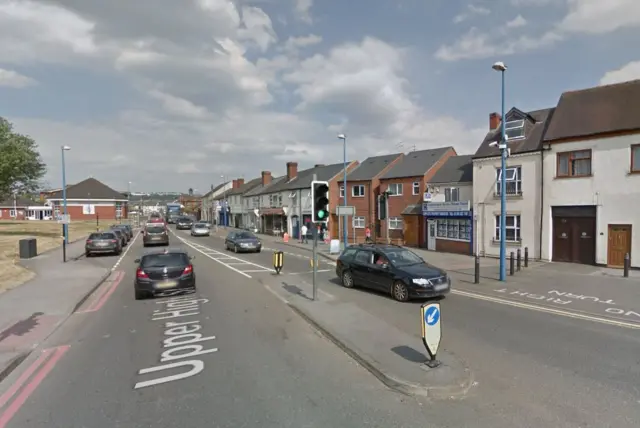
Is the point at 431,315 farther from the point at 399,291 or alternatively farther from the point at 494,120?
the point at 494,120

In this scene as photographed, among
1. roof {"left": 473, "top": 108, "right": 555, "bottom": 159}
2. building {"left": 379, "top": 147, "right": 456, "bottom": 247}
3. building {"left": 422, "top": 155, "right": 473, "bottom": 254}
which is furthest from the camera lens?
building {"left": 379, "top": 147, "right": 456, "bottom": 247}

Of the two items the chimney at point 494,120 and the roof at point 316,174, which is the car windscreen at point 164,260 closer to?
the chimney at point 494,120

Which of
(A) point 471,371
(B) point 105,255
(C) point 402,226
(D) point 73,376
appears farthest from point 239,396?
(C) point 402,226

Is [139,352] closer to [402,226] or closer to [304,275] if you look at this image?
[304,275]

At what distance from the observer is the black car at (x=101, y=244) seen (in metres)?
23.8

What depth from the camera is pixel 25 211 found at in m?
98.9

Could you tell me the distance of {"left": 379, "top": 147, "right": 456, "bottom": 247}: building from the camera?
29.1 metres

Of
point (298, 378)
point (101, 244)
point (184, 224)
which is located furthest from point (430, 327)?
point (184, 224)

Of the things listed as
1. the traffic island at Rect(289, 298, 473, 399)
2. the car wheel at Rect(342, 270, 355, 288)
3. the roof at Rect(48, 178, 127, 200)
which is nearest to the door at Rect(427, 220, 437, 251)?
the car wheel at Rect(342, 270, 355, 288)

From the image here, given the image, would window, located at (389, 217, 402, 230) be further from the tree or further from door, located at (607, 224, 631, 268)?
the tree

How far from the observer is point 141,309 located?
989 cm

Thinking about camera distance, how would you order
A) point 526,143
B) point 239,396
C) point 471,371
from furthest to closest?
point 526,143, point 471,371, point 239,396

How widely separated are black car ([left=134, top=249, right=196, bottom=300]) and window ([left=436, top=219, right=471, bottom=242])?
17965mm

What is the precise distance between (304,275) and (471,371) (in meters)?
10.7
